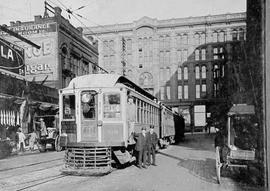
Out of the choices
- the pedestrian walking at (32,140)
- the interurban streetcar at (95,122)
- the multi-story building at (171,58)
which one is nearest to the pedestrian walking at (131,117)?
the interurban streetcar at (95,122)

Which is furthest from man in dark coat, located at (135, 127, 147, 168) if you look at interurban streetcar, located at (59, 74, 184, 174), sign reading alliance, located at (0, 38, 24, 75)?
sign reading alliance, located at (0, 38, 24, 75)

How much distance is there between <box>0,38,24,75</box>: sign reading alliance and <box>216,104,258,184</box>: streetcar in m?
17.7

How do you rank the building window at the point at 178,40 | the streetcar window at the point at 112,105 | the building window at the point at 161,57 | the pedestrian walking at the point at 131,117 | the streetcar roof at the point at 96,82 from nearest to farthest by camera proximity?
the streetcar window at the point at 112,105, the streetcar roof at the point at 96,82, the pedestrian walking at the point at 131,117, the building window at the point at 178,40, the building window at the point at 161,57

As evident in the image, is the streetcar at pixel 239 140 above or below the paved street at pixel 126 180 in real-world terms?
above

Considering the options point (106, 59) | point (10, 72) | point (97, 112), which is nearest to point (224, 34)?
point (106, 59)

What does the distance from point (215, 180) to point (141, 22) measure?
169 feet

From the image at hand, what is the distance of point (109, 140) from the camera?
11.7 metres

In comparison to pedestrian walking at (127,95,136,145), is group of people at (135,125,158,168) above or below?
below

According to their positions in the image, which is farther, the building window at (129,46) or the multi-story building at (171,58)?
the building window at (129,46)

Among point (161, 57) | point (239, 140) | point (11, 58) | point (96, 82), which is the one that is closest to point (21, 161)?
point (96, 82)

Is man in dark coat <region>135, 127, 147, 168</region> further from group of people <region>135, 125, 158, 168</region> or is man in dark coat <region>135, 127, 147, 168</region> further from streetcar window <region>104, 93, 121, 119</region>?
streetcar window <region>104, 93, 121, 119</region>

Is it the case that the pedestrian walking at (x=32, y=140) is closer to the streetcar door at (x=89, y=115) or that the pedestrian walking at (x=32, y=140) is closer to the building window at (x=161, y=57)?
the streetcar door at (x=89, y=115)

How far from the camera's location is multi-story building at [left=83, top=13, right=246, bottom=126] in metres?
58.7

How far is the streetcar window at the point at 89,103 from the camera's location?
39.3ft
